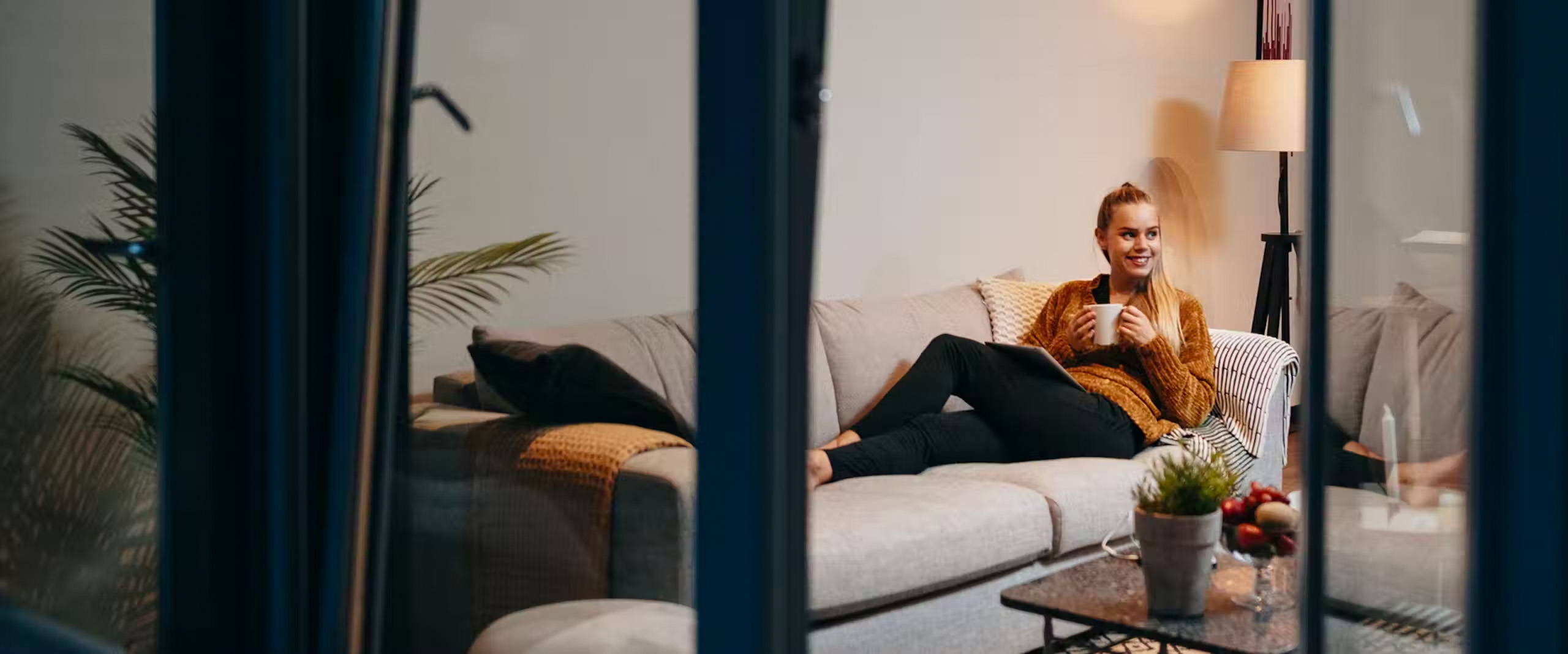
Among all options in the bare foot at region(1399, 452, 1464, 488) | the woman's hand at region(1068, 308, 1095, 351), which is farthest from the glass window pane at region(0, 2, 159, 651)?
the woman's hand at region(1068, 308, 1095, 351)

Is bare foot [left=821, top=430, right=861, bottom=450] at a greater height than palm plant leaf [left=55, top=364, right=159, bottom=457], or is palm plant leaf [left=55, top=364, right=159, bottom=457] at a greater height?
palm plant leaf [left=55, top=364, right=159, bottom=457]

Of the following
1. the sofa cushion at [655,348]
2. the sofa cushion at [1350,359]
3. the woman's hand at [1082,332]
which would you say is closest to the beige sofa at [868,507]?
the sofa cushion at [655,348]

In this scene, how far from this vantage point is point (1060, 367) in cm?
337

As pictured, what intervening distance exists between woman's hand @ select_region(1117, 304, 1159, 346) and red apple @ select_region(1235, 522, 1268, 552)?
4.20 feet

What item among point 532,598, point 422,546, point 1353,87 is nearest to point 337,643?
point 422,546

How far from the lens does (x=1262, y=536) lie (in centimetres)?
214

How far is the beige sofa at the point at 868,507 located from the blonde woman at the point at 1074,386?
0.09m

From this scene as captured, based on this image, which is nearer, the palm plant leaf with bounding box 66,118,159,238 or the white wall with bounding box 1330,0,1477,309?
the white wall with bounding box 1330,0,1477,309

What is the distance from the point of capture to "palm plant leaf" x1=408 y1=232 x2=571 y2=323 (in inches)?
58.3

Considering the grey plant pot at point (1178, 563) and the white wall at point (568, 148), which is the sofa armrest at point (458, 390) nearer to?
the white wall at point (568, 148)

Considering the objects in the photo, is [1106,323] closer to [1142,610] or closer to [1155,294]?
[1155,294]

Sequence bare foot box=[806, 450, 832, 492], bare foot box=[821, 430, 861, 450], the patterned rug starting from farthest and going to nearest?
1. bare foot box=[821, 430, 861, 450]
2. bare foot box=[806, 450, 832, 492]
3. the patterned rug

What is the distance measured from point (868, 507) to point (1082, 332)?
1.06 meters

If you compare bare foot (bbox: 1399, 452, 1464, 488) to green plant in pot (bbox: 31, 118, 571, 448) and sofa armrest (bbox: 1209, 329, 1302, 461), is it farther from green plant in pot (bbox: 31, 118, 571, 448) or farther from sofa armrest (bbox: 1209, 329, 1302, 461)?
sofa armrest (bbox: 1209, 329, 1302, 461)
